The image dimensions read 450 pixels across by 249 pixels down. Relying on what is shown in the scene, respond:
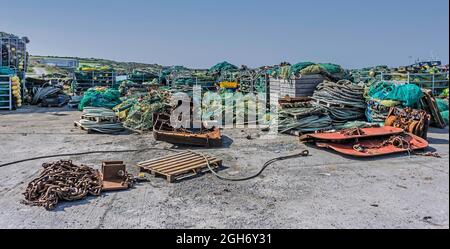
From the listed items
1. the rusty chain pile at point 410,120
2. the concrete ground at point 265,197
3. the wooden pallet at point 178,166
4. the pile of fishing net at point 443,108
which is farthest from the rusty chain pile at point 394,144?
the pile of fishing net at point 443,108

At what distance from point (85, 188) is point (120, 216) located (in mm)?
1058

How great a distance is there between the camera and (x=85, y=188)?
528 cm

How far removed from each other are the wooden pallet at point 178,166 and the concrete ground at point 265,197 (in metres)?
0.19

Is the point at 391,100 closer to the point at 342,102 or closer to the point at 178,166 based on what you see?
the point at 342,102

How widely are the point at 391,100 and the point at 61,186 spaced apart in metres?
9.29

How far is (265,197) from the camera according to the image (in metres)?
5.30

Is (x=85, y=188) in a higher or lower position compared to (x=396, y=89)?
lower

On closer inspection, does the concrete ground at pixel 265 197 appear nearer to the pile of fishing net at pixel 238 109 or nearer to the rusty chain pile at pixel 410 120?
the rusty chain pile at pixel 410 120

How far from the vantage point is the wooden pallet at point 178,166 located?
619 centimetres

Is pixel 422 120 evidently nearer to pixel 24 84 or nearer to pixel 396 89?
pixel 396 89

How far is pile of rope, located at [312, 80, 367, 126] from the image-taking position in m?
10.7

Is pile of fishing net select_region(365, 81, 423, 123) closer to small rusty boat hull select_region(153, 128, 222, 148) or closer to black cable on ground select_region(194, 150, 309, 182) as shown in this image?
black cable on ground select_region(194, 150, 309, 182)

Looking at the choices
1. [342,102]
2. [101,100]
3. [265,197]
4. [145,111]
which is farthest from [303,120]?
[101,100]

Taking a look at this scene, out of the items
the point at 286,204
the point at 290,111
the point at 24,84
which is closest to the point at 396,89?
the point at 290,111
